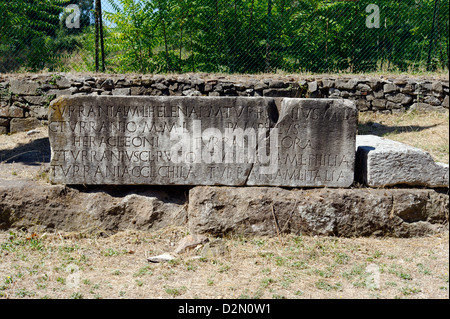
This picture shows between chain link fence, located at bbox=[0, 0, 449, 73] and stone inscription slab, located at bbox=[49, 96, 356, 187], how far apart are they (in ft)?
14.8

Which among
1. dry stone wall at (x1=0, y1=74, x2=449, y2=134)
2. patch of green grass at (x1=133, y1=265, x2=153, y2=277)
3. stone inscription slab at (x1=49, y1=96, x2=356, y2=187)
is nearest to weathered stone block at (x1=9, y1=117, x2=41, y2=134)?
dry stone wall at (x1=0, y1=74, x2=449, y2=134)

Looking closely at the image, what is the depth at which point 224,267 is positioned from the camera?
11.3 ft

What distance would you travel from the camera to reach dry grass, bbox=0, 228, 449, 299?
305 cm

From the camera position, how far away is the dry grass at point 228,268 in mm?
3053

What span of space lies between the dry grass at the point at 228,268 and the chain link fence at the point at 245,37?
5.15 m

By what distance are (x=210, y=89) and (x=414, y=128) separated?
3626 millimetres

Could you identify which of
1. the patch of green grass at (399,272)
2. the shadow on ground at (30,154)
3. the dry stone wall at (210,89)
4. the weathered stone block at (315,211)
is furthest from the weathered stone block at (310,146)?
the dry stone wall at (210,89)

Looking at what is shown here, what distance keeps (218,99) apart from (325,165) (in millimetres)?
1226

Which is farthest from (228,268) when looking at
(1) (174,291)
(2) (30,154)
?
(2) (30,154)

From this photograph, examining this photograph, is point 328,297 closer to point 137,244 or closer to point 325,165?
point 325,165

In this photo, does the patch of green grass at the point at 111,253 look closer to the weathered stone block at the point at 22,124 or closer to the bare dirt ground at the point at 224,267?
the bare dirt ground at the point at 224,267

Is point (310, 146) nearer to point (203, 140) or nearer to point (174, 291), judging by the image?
point (203, 140)

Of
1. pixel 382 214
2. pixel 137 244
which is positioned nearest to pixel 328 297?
pixel 382 214

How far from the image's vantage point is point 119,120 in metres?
3.98
